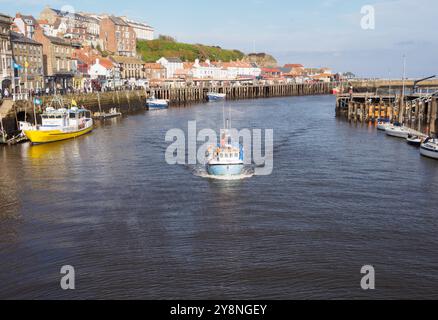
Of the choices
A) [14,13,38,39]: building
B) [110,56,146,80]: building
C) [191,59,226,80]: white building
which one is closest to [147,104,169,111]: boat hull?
[14,13,38,39]: building

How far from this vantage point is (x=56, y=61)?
9762 centimetres

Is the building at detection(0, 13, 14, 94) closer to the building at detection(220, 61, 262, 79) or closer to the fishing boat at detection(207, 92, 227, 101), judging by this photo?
the fishing boat at detection(207, 92, 227, 101)

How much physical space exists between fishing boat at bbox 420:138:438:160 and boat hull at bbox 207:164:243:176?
1825 cm

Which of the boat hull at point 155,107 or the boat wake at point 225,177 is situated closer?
the boat wake at point 225,177

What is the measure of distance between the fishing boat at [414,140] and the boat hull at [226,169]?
2393 centimetres

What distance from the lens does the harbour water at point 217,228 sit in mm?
20766

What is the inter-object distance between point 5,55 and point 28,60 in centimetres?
1139

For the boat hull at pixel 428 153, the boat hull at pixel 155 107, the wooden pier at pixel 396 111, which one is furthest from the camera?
the boat hull at pixel 155 107

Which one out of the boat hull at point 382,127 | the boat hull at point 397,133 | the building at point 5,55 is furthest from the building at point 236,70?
the boat hull at point 397,133

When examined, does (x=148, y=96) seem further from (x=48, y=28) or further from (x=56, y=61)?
(x=48, y=28)

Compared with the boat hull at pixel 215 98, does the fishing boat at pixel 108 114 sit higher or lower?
lower

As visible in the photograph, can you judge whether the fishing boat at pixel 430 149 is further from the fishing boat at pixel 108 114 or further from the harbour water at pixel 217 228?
the fishing boat at pixel 108 114

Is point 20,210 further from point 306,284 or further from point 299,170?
point 299,170

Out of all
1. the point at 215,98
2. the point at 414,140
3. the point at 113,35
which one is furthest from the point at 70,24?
the point at 414,140
